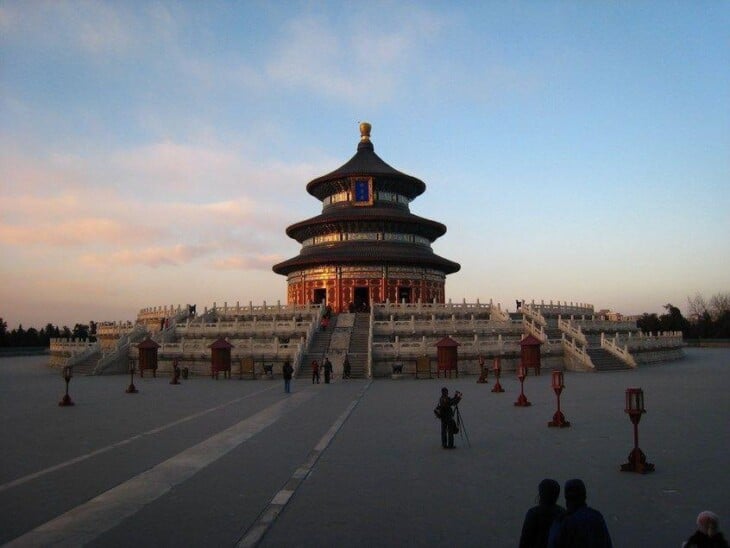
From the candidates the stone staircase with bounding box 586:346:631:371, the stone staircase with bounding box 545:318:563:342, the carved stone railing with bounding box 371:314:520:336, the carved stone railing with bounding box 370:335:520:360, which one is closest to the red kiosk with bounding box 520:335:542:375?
the carved stone railing with bounding box 370:335:520:360

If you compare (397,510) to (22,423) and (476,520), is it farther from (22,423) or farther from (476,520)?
(22,423)

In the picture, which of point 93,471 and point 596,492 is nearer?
point 596,492

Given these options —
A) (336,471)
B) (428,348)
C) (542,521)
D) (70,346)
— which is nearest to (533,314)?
(428,348)

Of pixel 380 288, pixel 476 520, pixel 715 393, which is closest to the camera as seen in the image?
pixel 476 520

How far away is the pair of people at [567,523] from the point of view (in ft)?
16.7

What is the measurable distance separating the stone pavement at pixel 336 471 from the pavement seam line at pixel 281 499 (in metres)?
0.03

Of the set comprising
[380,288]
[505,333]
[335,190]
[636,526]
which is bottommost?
[636,526]

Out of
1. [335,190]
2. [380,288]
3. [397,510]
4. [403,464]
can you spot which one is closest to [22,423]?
[403,464]

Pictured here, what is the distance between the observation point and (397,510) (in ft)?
28.5

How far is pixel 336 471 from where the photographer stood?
1109 cm

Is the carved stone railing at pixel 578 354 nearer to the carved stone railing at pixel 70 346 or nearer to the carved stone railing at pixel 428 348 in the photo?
the carved stone railing at pixel 428 348

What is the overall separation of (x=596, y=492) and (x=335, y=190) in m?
53.7

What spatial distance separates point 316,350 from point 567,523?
31.0 metres

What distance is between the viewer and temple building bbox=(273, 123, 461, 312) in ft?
179
